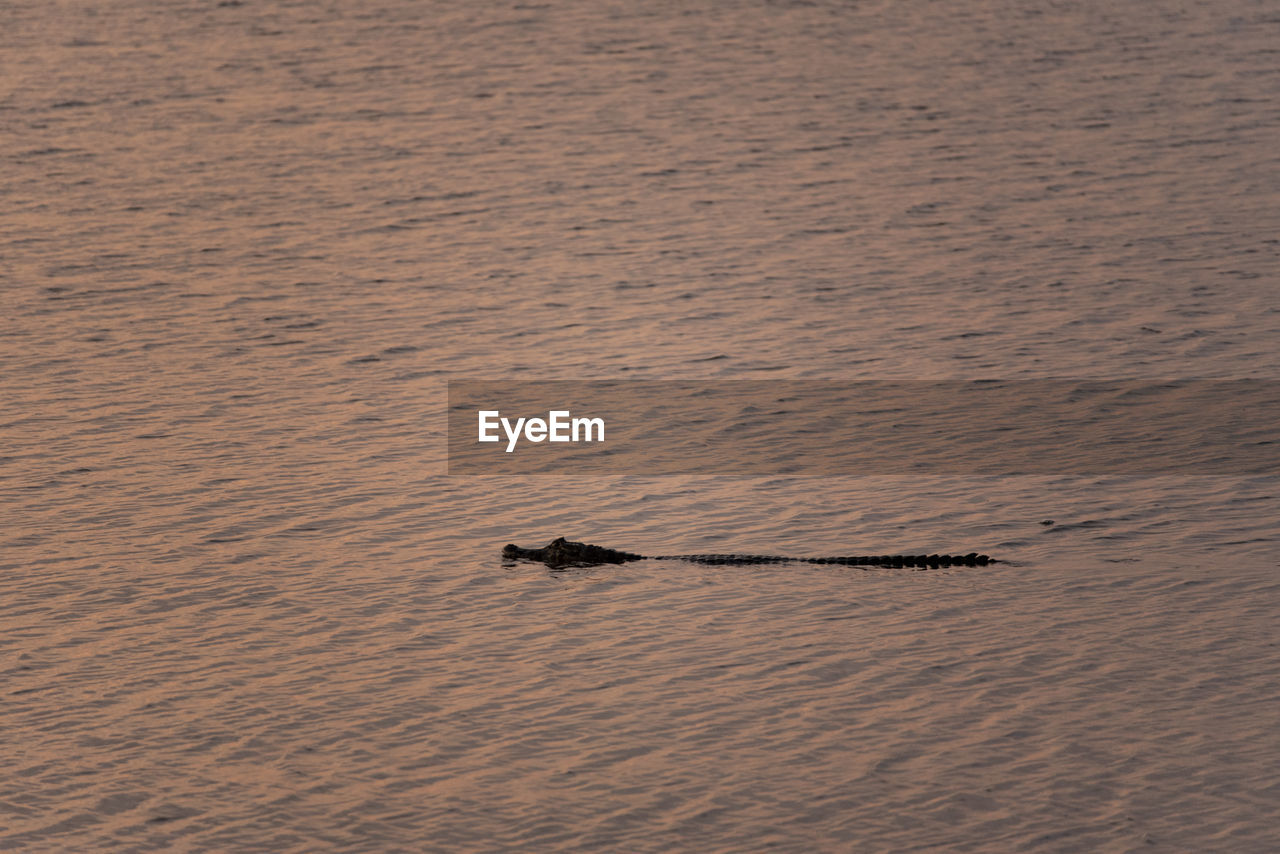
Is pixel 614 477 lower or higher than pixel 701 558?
higher

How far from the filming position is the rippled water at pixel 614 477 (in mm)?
11273

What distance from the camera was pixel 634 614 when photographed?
14.1 metres

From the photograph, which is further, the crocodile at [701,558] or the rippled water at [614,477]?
the crocodile at [701,558]

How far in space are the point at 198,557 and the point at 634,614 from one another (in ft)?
14.3

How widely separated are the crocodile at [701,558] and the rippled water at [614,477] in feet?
0.58

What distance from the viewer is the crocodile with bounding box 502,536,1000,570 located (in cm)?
1477

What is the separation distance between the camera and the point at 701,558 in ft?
49.3

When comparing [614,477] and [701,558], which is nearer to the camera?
[701,558]

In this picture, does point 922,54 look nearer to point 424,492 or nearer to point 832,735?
point 424,492

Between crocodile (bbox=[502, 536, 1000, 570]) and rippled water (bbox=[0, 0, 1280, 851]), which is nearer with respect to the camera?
rippled water (bbox=[0, 0, 1280, 851])

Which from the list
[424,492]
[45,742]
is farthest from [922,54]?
[45,742]

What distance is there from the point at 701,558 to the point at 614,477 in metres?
2.74

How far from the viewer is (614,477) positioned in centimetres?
1756

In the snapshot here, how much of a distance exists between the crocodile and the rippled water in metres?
0.18
